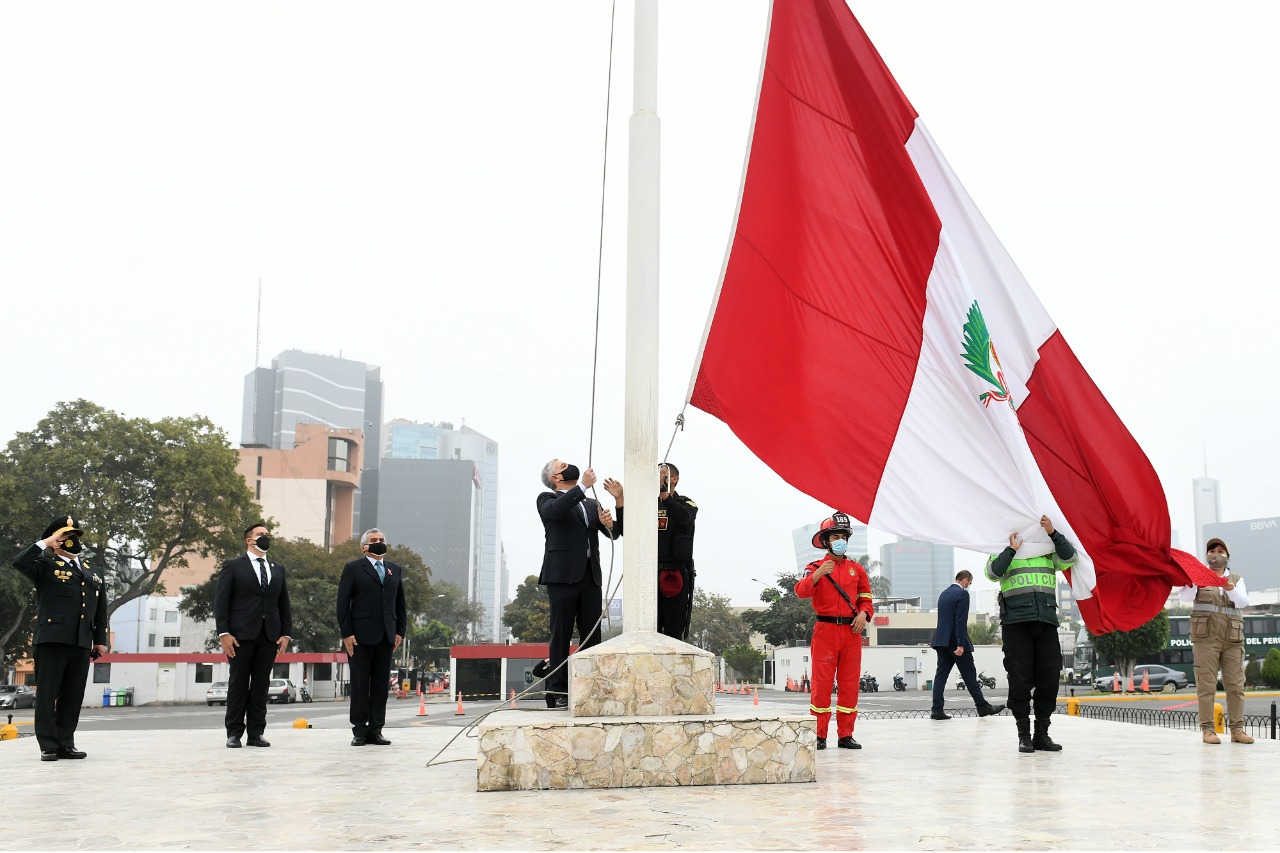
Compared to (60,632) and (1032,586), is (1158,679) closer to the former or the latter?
(1032,586)

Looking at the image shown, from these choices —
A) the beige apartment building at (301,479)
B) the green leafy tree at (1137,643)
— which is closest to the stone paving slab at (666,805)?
the green leafy tree at (1137,643)

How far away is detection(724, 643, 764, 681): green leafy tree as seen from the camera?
81.2 m

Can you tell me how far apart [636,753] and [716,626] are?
275ft

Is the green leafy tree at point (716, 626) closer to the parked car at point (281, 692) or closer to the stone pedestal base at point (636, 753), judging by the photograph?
the parked car at point (281, 692)

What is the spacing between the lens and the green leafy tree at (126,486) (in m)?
43.1

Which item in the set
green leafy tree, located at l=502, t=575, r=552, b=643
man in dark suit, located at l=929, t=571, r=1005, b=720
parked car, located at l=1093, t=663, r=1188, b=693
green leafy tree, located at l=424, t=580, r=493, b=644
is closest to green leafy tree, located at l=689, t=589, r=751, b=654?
green leafy tree, located at l=502, t=575, r=552, b=643

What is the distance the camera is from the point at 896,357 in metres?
7.46

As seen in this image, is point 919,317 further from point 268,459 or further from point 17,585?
point 268,459

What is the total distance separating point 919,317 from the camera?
7.57 metres

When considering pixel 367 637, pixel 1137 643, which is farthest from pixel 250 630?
pixel 1137 643

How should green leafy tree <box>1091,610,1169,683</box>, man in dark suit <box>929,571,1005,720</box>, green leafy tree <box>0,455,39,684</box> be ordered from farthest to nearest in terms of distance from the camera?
green leafy tree <box>1091,610,1169,683</box> < green leafy tree <box>0,455,39,684</box> < man in dark suit <box>929,571,1005,720</box>

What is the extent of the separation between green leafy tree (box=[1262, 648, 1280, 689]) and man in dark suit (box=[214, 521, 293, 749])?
43.9m

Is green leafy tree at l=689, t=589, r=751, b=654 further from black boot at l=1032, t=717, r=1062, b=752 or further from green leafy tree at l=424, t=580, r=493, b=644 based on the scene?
black boot at l=1032, t=717, r=1062, b=752

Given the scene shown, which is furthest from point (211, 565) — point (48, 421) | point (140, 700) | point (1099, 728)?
point (1099, 728)
